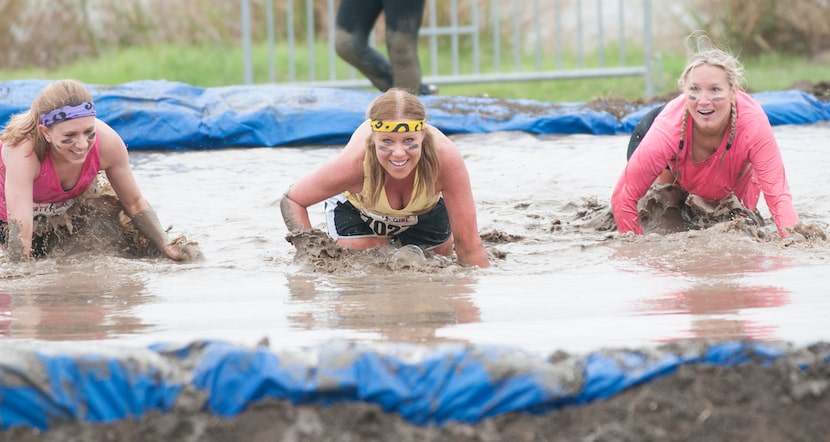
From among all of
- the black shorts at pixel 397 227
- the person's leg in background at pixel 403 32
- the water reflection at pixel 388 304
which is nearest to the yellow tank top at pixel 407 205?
Answer: the black shorts at pixel 397 227

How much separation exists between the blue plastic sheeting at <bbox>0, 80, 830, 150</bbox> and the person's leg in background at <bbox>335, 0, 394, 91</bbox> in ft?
0.94

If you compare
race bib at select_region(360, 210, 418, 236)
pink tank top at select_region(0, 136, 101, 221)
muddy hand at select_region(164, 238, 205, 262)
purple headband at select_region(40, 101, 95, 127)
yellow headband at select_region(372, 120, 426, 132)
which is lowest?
muddy hand at select_region(164, 238, 205, 262)

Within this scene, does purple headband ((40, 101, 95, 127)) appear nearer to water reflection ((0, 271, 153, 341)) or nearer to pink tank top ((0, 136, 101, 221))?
pink tank top ((0, 136, 101, 221))

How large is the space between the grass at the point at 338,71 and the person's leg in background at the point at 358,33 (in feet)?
7.68

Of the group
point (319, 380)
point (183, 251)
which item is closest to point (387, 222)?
point (183, 251)

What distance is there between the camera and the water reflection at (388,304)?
141 inches

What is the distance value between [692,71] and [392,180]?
1.63 meters

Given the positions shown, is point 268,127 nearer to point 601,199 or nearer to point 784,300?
point 601,199

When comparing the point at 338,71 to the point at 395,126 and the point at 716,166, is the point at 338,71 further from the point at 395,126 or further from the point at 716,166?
the point at 395,126

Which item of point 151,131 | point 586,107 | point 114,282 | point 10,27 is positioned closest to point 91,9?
point 10,27

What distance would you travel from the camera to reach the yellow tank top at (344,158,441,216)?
16.6 ft

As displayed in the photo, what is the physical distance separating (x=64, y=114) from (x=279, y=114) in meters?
3.98

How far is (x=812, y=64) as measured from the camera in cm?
1430

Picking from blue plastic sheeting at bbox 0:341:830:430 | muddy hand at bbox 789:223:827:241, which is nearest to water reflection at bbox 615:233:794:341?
muddy hand at bbox 789:223:827:241
